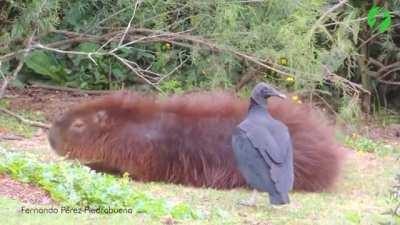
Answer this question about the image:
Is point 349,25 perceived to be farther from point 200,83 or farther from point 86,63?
point 86,63

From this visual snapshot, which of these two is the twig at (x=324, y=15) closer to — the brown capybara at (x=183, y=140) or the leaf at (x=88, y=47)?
the brown capybara at (x=183, y=140)

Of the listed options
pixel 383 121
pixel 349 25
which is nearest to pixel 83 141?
pixel 349 25

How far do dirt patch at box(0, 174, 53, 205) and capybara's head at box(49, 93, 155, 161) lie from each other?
160 cm

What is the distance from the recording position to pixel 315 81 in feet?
34.5

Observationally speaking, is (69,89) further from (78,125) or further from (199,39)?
(78,125)

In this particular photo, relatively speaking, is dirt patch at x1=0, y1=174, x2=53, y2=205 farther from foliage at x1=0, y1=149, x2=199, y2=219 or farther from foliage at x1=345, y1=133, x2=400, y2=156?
foliage at x1=345, y1=133, x2=400, y2=156

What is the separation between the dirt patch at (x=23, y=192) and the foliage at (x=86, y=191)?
0.04 m

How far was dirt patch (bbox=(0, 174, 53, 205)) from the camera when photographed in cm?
563

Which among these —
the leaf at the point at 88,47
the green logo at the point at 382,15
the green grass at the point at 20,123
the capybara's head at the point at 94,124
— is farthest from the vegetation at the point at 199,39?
the capybara's head at the point at 94,124

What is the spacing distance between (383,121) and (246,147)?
6.71 m

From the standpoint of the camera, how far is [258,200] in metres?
6.65

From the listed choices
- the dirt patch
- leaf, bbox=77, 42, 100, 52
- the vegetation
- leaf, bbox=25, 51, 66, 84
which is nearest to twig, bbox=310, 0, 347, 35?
the vegetation

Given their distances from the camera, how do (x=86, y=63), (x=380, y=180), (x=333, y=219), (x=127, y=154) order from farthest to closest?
(x=86, y=63) → (x=380, y=180) → (x=127, y=154) → (x=333, y=219)

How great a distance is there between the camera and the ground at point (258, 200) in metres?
5.29
